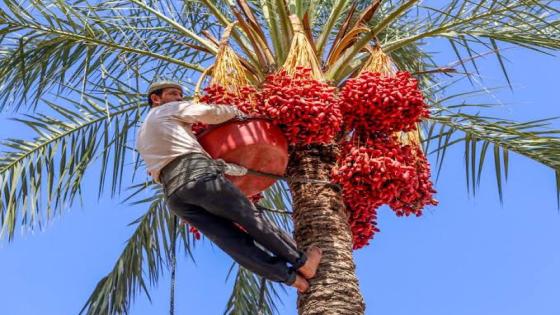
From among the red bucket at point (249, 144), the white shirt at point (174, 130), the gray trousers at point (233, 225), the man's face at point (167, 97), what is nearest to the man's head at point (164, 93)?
the man's face at point (167, 97)

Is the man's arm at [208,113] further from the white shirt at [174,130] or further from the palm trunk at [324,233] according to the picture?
the palm trunk at [324,233]

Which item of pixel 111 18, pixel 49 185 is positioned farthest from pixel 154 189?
pixel 111 18

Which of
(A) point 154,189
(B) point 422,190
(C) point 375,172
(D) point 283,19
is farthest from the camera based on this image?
(A) point 154,189

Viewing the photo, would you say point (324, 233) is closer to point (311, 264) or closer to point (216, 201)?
point (311, 264)

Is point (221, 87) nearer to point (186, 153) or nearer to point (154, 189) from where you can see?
point (186, 153)

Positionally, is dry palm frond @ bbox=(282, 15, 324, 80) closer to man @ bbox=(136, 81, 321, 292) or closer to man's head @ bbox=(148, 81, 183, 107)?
man @ bbox=(136, 81, 321, 292)

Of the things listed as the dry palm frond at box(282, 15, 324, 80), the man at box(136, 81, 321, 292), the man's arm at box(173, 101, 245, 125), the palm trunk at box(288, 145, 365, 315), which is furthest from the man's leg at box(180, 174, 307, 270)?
the dry palm frond at box(282, 15, 324, 80)

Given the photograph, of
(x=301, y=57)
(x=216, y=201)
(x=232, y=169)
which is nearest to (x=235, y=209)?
(x=216, y=201)

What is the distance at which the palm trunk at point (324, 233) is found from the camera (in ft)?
13.1

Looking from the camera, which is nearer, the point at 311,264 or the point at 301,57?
the point at 311,264

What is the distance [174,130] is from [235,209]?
→ 19.2 inches

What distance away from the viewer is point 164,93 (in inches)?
186

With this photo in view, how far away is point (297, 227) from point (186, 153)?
677 millimetres

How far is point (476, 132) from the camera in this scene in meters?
5.61
